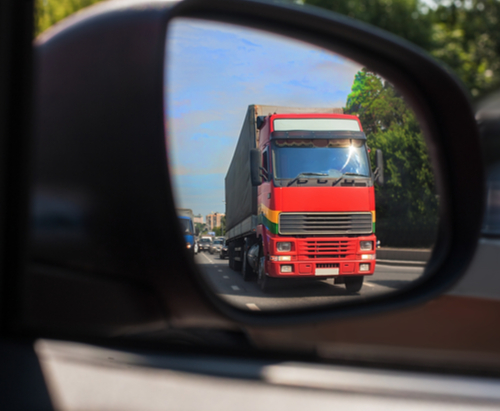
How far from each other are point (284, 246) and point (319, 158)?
326 millimetres

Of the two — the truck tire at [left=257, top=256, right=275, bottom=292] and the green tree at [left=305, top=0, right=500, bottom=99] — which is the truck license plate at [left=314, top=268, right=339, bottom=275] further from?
the green tree at [left=305, top=0, right=500, bottom=99]

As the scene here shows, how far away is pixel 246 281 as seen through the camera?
147 centimetres

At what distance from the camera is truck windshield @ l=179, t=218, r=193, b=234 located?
1.30 m

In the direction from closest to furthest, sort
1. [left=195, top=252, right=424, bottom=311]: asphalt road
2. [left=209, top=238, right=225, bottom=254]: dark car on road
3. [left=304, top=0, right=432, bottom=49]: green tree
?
[left=195, top=252, right=424, bottom=311]: asphalt road
[left=209, top=238, right=225, bottom=254]: dark car on road
[left=304, top=0, right=432, bottom=49]: green tree

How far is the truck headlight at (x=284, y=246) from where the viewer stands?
1700mm

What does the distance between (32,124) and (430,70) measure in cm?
121

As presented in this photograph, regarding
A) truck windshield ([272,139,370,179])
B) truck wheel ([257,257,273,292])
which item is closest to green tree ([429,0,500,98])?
truck windshield ([272,139,370,179])

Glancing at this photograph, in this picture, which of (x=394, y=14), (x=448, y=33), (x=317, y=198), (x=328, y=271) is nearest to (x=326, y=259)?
(x=328, y=271)

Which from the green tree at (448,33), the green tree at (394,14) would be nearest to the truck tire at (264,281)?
the green tree at (448,33)

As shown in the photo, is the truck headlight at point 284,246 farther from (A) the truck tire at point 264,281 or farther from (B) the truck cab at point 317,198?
(A) the truck tire at point 264,281

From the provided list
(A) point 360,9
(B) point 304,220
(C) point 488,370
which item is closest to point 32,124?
(B) point 304,220

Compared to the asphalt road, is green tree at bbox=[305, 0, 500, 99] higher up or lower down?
higher up

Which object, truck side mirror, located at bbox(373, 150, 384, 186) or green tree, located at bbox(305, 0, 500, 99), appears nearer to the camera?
truck side mirror, located at bbox(373, 150, 384, 186)

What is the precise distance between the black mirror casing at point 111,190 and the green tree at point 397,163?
0.88ft
